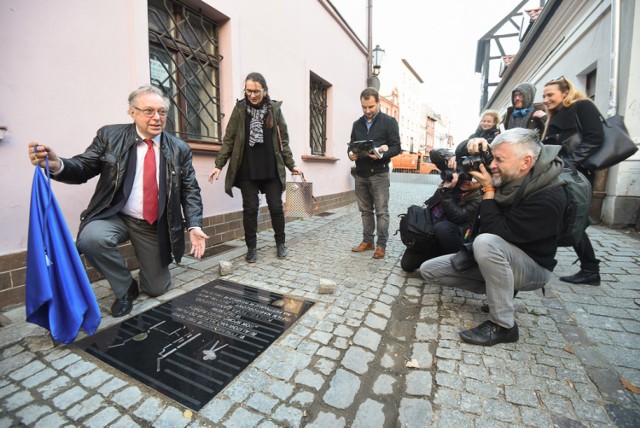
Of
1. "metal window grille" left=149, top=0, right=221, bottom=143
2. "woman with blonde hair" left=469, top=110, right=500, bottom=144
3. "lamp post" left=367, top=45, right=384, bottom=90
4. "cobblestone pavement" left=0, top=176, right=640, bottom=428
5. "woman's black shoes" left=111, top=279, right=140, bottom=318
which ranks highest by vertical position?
"lamp post" left=367, top=45, right=384, bottom=90

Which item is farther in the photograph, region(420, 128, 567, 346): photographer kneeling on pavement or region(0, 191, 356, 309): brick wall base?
region(0, 191, 356, 309): brick wall base

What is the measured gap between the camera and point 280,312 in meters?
2.56

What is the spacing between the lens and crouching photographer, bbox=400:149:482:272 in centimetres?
295

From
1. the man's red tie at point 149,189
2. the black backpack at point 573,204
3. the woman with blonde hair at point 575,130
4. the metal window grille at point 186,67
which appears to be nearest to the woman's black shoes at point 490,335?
the black backpack at point 573,204

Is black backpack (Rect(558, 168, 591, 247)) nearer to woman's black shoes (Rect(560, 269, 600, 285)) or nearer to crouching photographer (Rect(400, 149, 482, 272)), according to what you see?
crouching photographer (Rect(400, 149, 482, 272))

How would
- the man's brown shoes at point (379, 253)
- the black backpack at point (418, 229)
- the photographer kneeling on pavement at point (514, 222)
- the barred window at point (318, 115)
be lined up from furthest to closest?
the barred window at point (318, 115) → the man's brown shoes at point (379, 253) → the black backpack at point (418, 229) → the photographer kneeling on pavement at point (514, 222)

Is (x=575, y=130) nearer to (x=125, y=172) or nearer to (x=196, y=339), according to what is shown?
(x=196, y=339)

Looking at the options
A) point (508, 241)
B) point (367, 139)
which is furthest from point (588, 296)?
point (367, 139)

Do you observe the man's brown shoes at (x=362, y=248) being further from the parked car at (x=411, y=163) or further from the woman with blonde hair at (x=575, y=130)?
the parked car at (x=411, y=163)

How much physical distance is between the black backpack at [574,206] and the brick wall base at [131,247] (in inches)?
147

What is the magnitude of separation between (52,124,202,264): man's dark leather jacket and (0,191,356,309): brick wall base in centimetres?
58

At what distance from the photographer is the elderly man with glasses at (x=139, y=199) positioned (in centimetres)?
247

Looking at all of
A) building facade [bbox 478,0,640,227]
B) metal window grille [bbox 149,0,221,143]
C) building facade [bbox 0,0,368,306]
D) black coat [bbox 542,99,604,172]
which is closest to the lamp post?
building facade [bbox 0,0,368,306]

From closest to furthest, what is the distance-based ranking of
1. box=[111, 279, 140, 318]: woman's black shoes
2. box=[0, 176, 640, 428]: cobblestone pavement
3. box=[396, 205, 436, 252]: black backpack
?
box=[0, 176, 640, 428]: cobblestone pavement, box=[111, 279, 140, 318]: woman's black shoes, box=[396, 205, 436, 252]: black backpack
